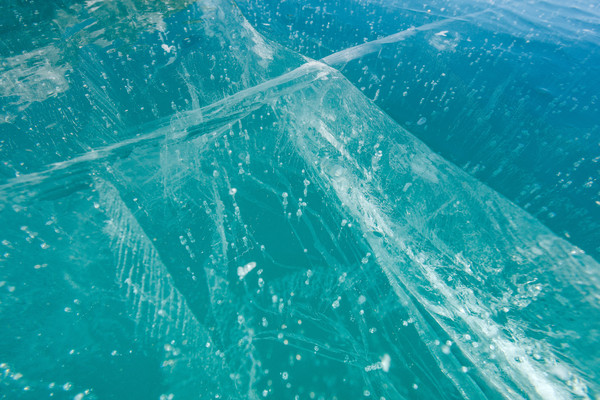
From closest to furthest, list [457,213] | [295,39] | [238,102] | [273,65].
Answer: [457,213] < [238,102] < [273,65] < [295,39]

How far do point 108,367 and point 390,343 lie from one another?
3.38 ft

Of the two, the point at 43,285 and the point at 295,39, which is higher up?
the point at 295,39

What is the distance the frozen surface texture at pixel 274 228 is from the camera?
1.02 meters

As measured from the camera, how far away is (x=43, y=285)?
117cm

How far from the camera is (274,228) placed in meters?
1.36

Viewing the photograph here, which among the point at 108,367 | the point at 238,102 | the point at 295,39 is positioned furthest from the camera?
the point at 295,39

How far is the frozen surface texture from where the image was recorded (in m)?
1.02

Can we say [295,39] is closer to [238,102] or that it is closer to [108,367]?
[238,102]

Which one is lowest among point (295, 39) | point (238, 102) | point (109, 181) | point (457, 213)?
point (457, 213)

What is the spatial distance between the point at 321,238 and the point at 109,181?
1191mm

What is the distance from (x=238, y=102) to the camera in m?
1.99

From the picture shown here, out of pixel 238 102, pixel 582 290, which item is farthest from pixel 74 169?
pixel 582 290

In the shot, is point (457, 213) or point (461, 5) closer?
point (457, 213)

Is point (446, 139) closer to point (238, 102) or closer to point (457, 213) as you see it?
point (457, 213)
